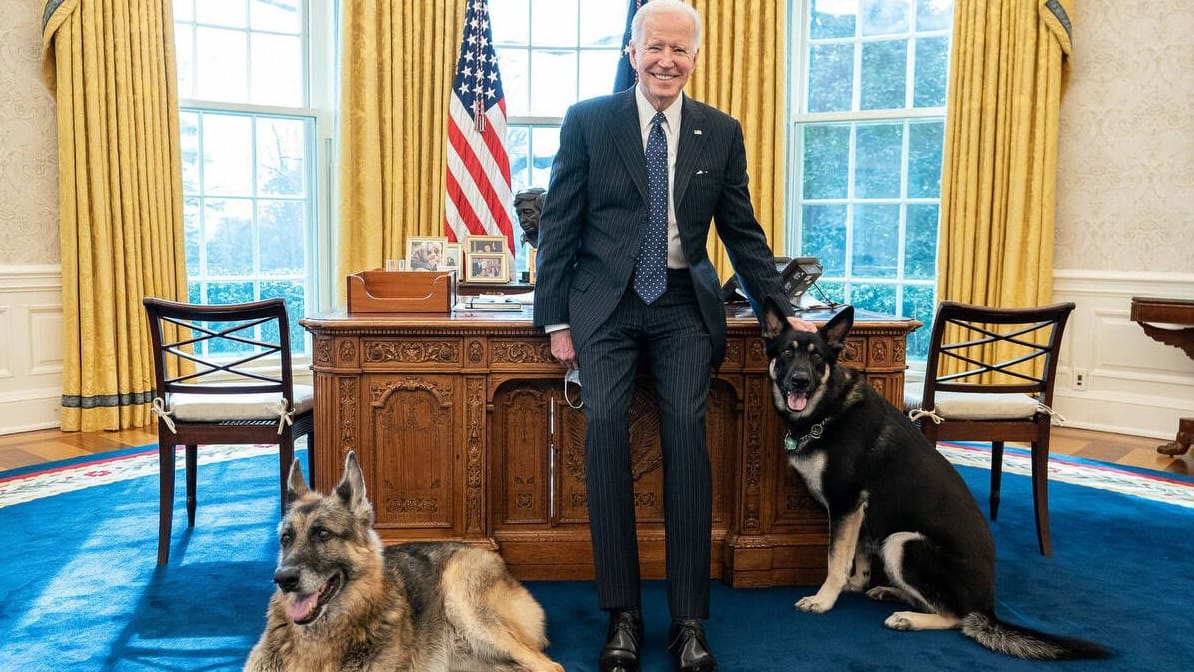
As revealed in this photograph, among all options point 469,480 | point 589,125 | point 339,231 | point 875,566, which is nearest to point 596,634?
point 469,480

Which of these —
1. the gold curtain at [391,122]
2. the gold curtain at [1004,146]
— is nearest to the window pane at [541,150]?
the gold curtain at [391,122]

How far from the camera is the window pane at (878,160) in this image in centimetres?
607

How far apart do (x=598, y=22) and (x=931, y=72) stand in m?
2.18

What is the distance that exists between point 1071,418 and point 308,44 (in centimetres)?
531

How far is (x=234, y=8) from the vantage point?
5895 millimetres

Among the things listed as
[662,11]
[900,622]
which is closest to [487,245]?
[662,11]

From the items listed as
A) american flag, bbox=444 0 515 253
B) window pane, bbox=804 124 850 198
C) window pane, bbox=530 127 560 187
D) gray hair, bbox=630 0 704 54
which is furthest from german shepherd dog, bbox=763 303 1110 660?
window pane, bbox=530 127 560 187

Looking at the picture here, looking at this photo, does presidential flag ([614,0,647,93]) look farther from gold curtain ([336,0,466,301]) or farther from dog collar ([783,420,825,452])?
dog collar ([783,420,825,452])

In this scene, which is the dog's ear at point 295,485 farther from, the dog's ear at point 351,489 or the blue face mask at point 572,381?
the blue face mask at point 572,381

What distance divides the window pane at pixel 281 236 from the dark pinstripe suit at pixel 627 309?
3.96 m

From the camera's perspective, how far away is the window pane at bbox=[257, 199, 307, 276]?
20.1 ft

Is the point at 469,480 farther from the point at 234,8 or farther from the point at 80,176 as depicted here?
the point at 234,8

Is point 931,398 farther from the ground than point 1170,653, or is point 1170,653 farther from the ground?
point 931,398

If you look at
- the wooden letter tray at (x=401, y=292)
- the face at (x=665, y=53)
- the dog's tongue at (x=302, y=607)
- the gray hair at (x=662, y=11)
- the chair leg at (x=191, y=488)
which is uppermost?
the gray hair at (x=662, y=11)
